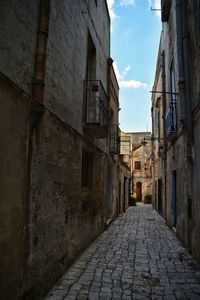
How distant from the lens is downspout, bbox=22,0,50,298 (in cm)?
362

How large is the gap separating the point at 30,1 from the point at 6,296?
4072 millimetres

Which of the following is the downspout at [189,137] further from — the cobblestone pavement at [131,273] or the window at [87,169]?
the window at [87,169]

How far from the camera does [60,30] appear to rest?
512cm

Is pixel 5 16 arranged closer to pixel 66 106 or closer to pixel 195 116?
pixel 66 106

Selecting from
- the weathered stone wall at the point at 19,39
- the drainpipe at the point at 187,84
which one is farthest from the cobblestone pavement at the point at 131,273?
the weathered stone wall at the point at 19,39

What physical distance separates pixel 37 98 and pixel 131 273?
3834 millimetres

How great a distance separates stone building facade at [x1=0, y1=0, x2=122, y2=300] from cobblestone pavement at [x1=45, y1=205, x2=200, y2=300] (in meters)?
0.36

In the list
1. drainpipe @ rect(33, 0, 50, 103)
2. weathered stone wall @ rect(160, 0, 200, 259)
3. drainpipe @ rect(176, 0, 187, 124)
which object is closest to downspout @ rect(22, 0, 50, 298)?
drainpipe @ rect(33, 0, 50, 103)

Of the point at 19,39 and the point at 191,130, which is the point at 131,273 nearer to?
the point at 191,130

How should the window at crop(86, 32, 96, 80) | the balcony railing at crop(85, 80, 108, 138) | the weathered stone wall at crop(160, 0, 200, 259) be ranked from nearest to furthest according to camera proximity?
the weathered stone wall at crop(160, 0, 200, 259) < the balcony railing at crop(85, 80, 108, 138) < the window at crop(86, 32, 96, 80)

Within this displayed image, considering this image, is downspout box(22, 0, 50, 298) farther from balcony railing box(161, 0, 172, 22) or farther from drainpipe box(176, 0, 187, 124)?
balcony railing box(161, 0, 172, 22)

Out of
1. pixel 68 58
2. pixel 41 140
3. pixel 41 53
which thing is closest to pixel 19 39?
pixel 41 53

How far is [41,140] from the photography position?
4.08 m

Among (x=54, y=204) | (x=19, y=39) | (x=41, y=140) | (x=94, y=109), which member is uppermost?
(x=94, y=109)
